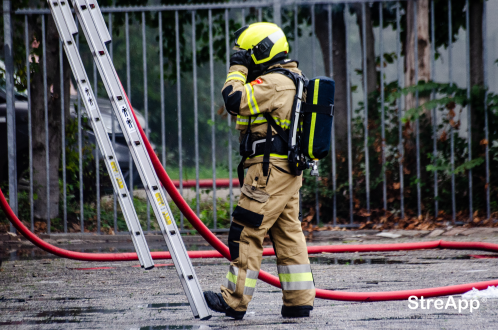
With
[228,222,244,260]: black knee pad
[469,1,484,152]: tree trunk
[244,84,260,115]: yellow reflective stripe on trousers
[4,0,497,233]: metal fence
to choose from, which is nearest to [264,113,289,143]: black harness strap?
[244,84,260,115]: yellow reflective stripe on trousers

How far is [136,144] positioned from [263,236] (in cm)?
90

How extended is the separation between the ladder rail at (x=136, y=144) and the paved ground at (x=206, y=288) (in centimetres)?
35

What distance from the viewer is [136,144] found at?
10.3ft

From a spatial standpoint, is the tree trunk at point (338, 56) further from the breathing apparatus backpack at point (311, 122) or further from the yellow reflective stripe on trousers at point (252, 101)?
the yellow reflective stripe on trousers at point (252, 101)

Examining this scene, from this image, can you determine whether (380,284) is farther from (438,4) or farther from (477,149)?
(438,4)

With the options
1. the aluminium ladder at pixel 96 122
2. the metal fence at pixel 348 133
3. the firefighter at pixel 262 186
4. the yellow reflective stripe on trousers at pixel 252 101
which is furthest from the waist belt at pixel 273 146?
the metal fence at pixel 348 133

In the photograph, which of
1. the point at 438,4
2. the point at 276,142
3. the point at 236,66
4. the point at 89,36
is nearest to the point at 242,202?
the point at 276,142

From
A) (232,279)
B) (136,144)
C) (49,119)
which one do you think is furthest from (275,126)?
(49,119)

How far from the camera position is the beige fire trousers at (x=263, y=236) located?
10.7 ft

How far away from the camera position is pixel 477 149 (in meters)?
6.89

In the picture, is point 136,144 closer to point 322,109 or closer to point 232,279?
point 232,279

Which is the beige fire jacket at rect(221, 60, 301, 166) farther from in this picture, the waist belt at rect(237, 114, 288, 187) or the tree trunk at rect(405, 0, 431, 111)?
the tree trunk at rect(405, 0, 431, 111)

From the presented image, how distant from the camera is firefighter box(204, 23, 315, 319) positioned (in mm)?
3273

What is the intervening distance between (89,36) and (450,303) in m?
2.72
